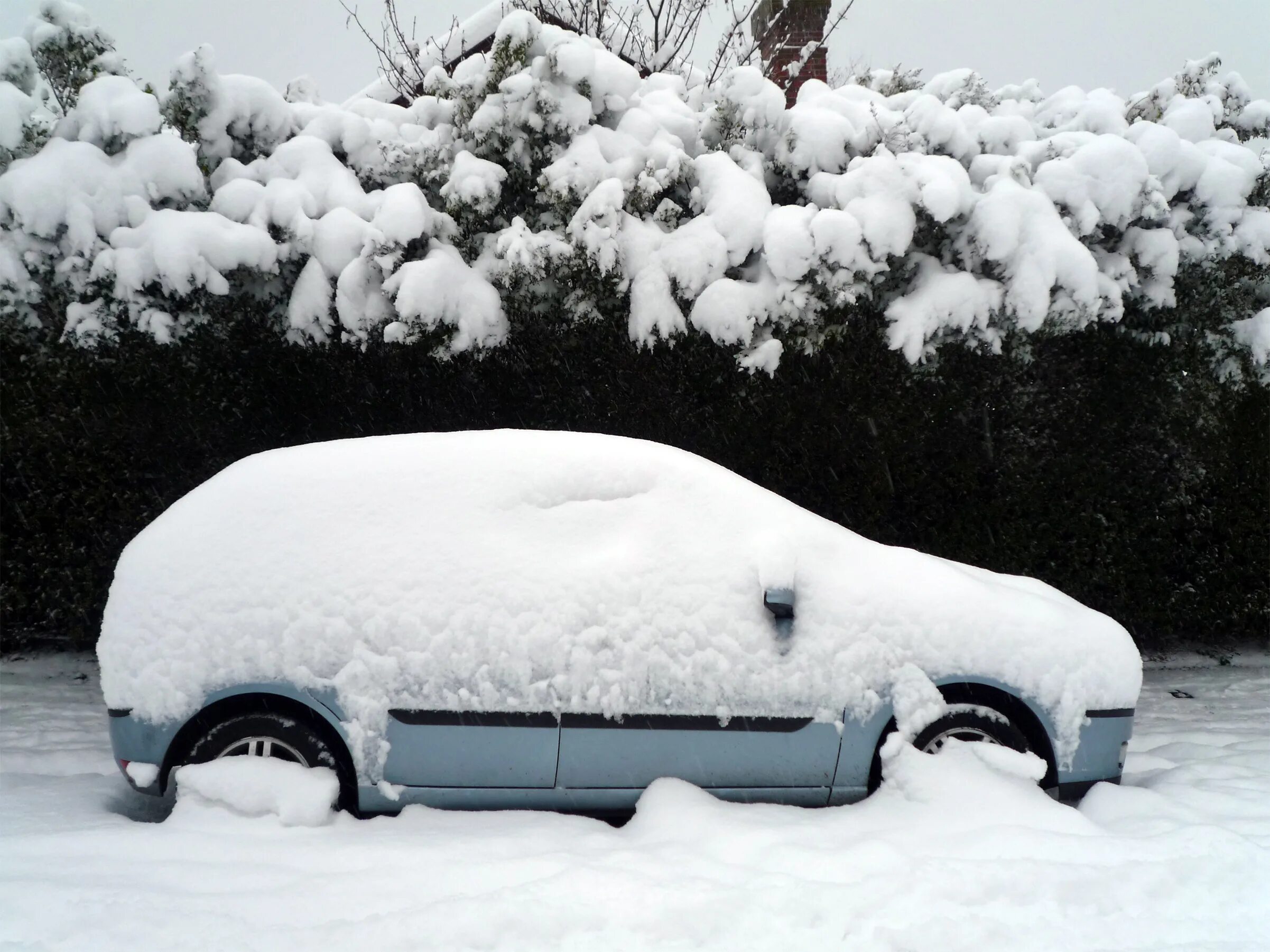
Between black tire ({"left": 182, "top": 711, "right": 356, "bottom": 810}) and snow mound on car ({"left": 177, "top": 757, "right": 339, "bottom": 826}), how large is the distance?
0.11 feet

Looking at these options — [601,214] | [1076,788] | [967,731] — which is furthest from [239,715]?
[601,214]

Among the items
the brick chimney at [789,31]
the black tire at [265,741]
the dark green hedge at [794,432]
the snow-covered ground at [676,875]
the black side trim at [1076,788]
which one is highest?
the brick chimney at [789,31]

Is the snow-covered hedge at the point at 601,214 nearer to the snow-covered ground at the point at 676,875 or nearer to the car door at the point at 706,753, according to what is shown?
the car door at the point at 706,753

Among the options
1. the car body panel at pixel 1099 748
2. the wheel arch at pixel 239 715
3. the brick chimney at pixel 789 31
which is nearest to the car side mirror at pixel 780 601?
the car body panel at pixel 1099 748

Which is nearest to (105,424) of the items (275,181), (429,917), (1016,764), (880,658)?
(275,181)

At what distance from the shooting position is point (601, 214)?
499 cm

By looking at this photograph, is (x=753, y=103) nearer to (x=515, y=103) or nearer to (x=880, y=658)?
(x=515, y=103)

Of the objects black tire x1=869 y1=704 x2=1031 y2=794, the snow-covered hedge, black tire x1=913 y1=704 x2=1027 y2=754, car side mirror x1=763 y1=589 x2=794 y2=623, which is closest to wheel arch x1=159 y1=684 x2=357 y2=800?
car side mirror x1=763 y1=589 x2=794 y2=623

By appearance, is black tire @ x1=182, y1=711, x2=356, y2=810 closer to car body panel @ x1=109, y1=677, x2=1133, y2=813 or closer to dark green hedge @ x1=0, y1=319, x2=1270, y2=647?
car body panel @ x1=109, y1=677, x2=1133, y2=813

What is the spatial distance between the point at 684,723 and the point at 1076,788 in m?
1.65

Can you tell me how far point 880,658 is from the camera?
2.89 m

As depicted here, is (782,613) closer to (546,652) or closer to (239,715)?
(546,652)

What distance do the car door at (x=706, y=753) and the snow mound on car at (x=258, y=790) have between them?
2.76 feet

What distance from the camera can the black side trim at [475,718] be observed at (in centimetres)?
274
